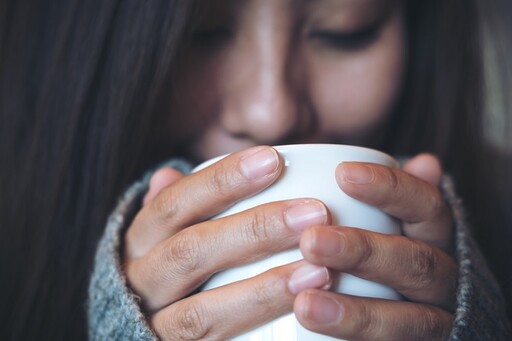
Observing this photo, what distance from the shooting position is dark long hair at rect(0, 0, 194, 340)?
703 mm

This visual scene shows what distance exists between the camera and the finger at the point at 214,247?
444 mm

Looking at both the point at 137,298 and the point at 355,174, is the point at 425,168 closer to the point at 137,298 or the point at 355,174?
the point at 355,174

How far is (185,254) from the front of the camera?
50cm

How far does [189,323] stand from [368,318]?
149 millimetres

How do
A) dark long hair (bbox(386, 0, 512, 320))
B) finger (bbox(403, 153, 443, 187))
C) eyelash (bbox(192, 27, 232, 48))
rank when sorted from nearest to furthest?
1. finger (bbox(403, 153, 443, 187))
2. eyelash (bbox(192, 27, 232, 48))
3. dark long hair (bbox(386, 0, 512, 320))

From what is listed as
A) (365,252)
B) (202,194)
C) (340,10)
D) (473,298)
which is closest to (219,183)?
(202,194)

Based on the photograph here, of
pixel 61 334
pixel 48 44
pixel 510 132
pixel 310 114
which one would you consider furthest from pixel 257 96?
pixel 510 132

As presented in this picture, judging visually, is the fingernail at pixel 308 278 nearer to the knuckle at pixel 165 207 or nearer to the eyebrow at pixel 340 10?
the knuckle at pixel 165 207

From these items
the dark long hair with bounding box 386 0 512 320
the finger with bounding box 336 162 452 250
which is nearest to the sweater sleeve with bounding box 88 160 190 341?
the finger with bounding box 336 162 452 250

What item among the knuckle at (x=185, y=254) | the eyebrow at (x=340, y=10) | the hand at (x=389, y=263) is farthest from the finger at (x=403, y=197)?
the eyebrow at (x=340, y=10)

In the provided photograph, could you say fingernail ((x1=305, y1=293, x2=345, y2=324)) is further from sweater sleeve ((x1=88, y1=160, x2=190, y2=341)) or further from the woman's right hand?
sweater sleeve ((x1=88, y1=160, x2=190, y2=341))

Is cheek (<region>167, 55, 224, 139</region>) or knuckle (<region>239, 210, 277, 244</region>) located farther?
cheek (<region>167, 55, 224, 139</region>)

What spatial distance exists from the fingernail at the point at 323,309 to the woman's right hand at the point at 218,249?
13 mm

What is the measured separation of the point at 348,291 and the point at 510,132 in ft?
2.93
